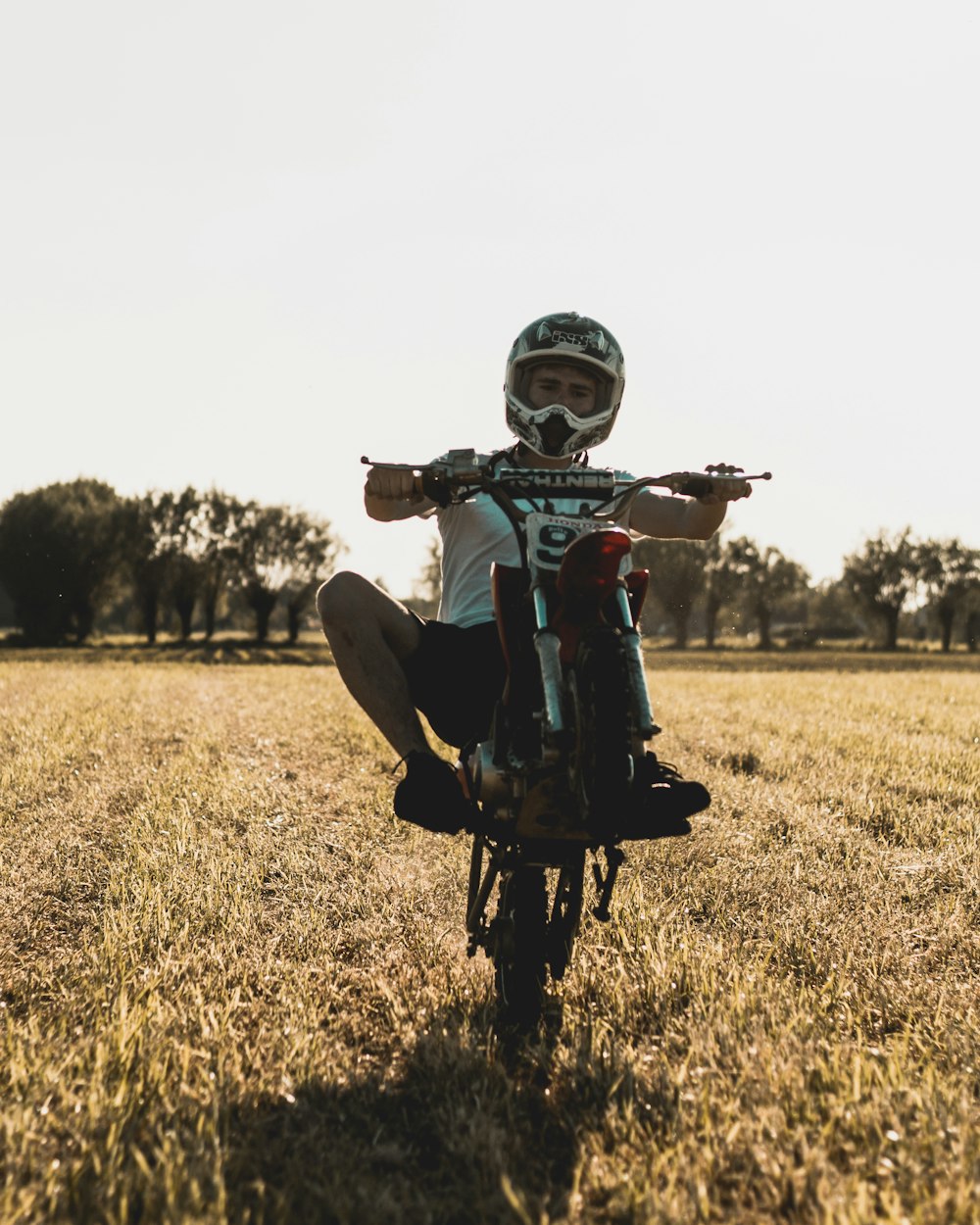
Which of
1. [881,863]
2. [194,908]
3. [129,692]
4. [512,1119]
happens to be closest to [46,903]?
[194,908]

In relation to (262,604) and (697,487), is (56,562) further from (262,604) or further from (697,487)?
(697,487)

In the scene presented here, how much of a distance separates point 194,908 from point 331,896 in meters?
0.66

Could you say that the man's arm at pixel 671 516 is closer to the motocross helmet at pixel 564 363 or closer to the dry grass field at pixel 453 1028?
the motocross helmet at pixel 564 363

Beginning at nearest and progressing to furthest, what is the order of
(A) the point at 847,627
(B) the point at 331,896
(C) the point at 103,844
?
(B) the point at 331,896 < (C) the point at 103,844 < (A) the point at 847,627

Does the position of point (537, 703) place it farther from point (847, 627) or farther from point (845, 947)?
point (847, 627)

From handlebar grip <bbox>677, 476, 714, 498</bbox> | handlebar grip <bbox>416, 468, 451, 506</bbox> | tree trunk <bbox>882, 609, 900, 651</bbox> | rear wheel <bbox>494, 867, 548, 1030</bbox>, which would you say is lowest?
rear wheel <bbox>494, 867, 548, 1030</bbox>

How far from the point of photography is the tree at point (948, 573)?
10306cm

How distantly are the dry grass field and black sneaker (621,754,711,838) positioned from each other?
674 millimetres

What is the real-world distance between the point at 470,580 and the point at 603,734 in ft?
4.97

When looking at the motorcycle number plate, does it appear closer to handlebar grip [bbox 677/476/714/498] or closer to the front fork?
handlebar grip [bbox 677/476/714/498]

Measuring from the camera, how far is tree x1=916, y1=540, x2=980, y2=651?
103062mm

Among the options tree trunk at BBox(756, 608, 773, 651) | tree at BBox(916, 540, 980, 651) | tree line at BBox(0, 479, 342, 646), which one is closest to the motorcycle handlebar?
tree line at BBox(0, 479, 342, 646)

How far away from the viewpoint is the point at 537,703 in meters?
3.06

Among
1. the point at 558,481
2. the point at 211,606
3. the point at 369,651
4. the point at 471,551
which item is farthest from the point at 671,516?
the point at 211,606
